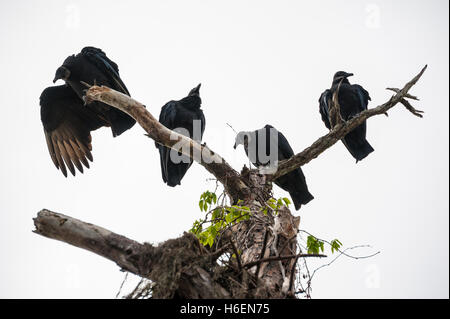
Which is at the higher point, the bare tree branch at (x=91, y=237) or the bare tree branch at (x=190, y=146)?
the bare tree branch at (x=190, y=146)

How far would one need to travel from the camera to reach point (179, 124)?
5.34m

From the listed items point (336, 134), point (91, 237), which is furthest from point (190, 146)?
point (91, 237)

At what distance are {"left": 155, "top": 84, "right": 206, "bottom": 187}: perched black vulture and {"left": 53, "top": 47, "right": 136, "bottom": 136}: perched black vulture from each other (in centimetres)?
45

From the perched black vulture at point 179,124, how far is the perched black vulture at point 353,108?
5.67ft

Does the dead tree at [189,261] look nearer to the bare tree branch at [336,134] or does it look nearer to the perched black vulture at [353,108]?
the bare tree branch at [336,134]

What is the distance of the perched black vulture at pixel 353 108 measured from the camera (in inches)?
Answer: 225

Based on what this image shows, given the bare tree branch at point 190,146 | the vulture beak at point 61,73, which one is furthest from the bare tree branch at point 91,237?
the vulture beak at point 61,73

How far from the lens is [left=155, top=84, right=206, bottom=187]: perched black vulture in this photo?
4.96 metres

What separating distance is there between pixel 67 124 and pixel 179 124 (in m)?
1.63

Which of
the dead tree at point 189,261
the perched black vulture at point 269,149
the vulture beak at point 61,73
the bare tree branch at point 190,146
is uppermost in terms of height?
the vulture beak at point 61,73
